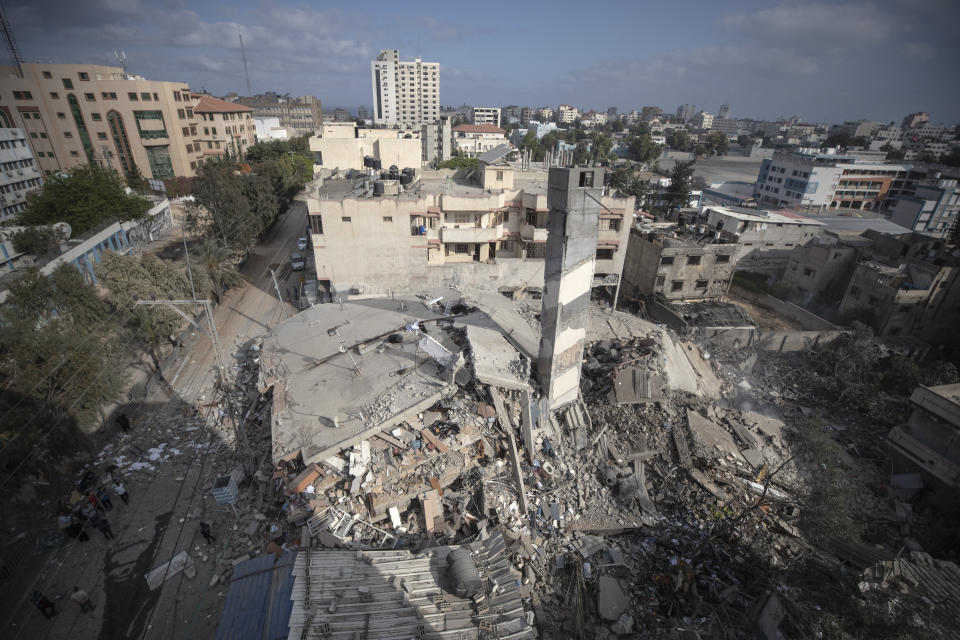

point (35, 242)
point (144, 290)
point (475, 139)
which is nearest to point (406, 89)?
point (475, 139)

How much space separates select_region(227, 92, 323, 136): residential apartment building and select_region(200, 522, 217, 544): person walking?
388 feet

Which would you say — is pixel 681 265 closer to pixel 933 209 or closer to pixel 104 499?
pixel 104 499

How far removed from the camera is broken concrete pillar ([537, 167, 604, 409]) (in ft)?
41.9

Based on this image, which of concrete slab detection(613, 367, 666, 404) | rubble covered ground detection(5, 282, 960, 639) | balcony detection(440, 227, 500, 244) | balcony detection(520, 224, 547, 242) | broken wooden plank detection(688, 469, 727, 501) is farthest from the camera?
balcony detection(520, 224, 547, 242)

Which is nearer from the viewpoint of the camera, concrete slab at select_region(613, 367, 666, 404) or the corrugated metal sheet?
the corrugated metal sheet

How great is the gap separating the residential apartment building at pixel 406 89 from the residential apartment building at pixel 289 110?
60.6ft

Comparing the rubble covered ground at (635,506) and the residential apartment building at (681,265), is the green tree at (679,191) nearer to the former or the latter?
the residential apartment building at (681,265)

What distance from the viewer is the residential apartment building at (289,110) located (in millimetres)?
114438

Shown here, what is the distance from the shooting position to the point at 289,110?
117 metres

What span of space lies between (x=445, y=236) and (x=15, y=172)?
4191cm

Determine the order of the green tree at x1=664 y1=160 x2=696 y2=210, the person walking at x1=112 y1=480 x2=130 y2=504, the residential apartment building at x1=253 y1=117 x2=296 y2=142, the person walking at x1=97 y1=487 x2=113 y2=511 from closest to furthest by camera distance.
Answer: the person walking at x1=97 y1=487 x2=113 y2=511
the person walking at x1=112 y1=480 x2=130 y2=504
the green tree at x1=664 y1=160 x2=696 y2=210
the residential apartment building at x1=253 y1=117 x2=296 y2=142

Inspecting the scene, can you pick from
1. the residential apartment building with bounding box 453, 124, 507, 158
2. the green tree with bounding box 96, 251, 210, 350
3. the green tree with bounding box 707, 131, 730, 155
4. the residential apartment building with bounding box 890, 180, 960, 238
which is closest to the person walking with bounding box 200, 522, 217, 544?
the green tree with bounding box 96, 251, 210, 350

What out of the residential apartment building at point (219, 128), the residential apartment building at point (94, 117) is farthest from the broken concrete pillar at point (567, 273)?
the residential apartment building at point (219, 128)

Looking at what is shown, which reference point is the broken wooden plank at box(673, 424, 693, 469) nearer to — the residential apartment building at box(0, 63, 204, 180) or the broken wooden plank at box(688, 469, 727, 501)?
the broken wooden plank at box(688, 469, 727, 501)
